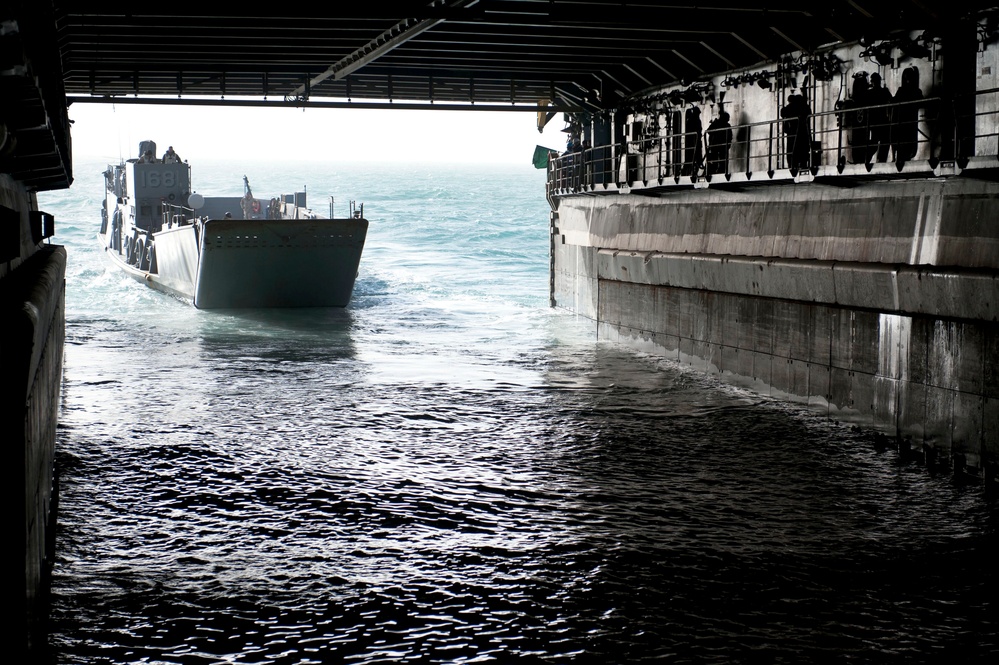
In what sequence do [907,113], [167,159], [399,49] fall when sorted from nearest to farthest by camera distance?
[907,113] → [399,49] → [167,159]

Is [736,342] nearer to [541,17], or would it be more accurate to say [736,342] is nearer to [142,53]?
[541,17]

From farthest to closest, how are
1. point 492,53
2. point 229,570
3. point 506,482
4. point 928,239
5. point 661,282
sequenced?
point 492,53 → point 661,282 → point 928,239 → point 506,482 → point 229,570

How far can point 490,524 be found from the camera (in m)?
11.4

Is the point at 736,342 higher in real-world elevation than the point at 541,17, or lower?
lower

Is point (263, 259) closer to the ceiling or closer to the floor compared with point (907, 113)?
closer to the floor

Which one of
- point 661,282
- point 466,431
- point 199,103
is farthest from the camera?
point 199,103

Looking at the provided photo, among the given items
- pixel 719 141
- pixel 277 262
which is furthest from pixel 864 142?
pixel 277 262

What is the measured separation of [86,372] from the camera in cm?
2175

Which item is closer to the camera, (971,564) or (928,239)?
(971,564)

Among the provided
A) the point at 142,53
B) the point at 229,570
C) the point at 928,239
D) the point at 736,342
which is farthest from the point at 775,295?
the point at 142,53

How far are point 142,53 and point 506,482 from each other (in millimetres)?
17500

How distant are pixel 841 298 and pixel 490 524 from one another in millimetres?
8359

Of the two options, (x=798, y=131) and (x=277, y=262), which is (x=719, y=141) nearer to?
(x=798, y=131)

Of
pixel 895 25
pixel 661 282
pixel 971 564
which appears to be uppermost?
pixel 895 25
